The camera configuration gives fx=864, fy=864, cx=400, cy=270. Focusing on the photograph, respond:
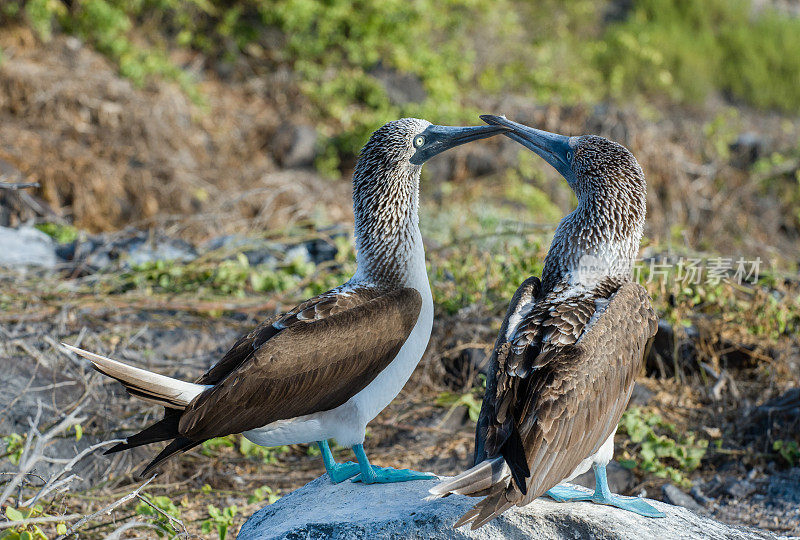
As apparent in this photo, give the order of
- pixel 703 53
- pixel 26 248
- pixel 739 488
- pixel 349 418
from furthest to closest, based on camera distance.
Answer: pixel 703 53 < pixel 26 248 < pixel 739 488 < pixel 349 418

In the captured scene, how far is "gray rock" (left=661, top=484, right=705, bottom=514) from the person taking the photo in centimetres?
449

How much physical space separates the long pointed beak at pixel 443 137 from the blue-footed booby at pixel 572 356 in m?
0.35

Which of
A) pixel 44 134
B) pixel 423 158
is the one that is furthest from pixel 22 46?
pixel 423 158

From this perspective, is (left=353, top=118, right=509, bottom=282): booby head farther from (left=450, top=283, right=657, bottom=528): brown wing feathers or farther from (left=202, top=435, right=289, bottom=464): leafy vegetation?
(left=202, top=435, right=289, bottom=464): leafy vegetation

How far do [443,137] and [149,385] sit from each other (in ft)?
5.38

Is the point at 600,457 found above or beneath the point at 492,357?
beneath

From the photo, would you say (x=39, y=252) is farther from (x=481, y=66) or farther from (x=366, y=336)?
(x=481, y=66)

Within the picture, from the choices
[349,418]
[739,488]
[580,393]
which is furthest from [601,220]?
[739,488]

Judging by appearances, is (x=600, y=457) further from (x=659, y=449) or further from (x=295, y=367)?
(x=659, y=449)

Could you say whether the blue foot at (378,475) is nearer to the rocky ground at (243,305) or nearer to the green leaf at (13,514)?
Result: the rocky ground at (243,305)

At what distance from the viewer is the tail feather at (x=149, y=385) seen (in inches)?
120

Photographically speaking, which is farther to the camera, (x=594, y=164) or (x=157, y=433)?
(x=594, y=164)

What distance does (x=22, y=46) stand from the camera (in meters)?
9.98

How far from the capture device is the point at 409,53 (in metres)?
11.5
